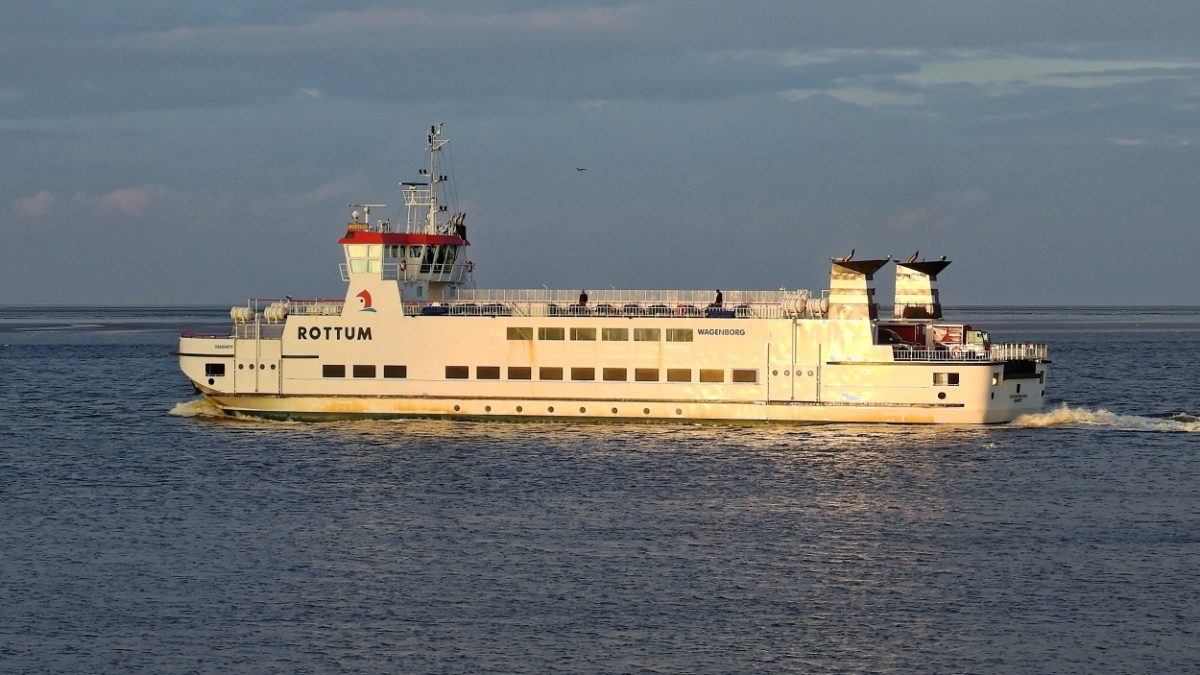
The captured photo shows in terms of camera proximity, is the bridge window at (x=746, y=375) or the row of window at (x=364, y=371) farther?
the row of window at (x=364, y=371)

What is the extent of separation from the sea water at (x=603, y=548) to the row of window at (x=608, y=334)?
139 inches

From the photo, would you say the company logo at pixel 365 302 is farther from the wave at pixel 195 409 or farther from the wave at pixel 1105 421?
the wave at pixel 1105 421

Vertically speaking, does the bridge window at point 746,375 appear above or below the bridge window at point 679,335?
below

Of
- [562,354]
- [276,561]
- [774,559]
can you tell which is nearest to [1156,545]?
[774,559]

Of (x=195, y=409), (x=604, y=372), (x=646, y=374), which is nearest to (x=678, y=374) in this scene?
(x=646, y=374)

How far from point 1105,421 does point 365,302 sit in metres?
30.6

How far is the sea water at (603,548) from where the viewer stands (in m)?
29.1

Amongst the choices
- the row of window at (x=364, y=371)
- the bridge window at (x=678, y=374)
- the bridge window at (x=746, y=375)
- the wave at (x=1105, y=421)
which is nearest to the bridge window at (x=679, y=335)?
the bridge window at (x=678, y=374)

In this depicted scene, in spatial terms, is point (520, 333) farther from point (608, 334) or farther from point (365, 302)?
point (365, 302)

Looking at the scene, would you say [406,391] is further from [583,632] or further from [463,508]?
[583,632]

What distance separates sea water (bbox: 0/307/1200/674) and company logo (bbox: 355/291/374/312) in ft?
15.4

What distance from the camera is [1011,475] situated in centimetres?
4812

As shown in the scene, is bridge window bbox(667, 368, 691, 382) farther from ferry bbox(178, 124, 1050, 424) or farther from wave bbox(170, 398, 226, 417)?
wave bbox(170, 398, 226, 417)

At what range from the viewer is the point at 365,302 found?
6022cm
